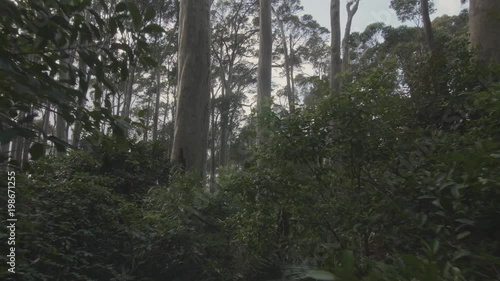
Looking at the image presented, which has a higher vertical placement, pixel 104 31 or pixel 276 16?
pixel 276 16

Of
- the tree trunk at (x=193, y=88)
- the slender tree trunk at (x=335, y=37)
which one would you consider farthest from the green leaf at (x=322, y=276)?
the slender tree trunk at (x=335, y=37)

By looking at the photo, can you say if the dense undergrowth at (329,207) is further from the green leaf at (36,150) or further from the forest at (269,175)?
the green leaf at (36,150)

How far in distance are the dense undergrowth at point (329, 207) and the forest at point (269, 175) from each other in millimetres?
12

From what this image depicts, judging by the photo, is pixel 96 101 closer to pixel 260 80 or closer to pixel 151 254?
pixel 151 254

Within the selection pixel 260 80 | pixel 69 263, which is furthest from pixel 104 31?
pixel 260 80

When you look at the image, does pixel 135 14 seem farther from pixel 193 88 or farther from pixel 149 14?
pixel 193 88

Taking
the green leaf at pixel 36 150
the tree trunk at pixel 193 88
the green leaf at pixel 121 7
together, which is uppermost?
the tree trunk at pixel 193 88

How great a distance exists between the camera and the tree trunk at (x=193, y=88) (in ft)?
22.0

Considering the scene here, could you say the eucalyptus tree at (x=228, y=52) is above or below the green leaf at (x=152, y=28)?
above

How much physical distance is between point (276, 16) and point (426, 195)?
21668mm

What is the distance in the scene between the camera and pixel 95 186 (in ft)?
12.1

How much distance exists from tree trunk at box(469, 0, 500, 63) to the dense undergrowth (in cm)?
104

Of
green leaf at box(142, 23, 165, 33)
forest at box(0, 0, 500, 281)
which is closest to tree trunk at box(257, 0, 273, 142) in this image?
forest at box(0, 0, 500, 281)

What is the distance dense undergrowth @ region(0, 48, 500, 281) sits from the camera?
5.54 feet
